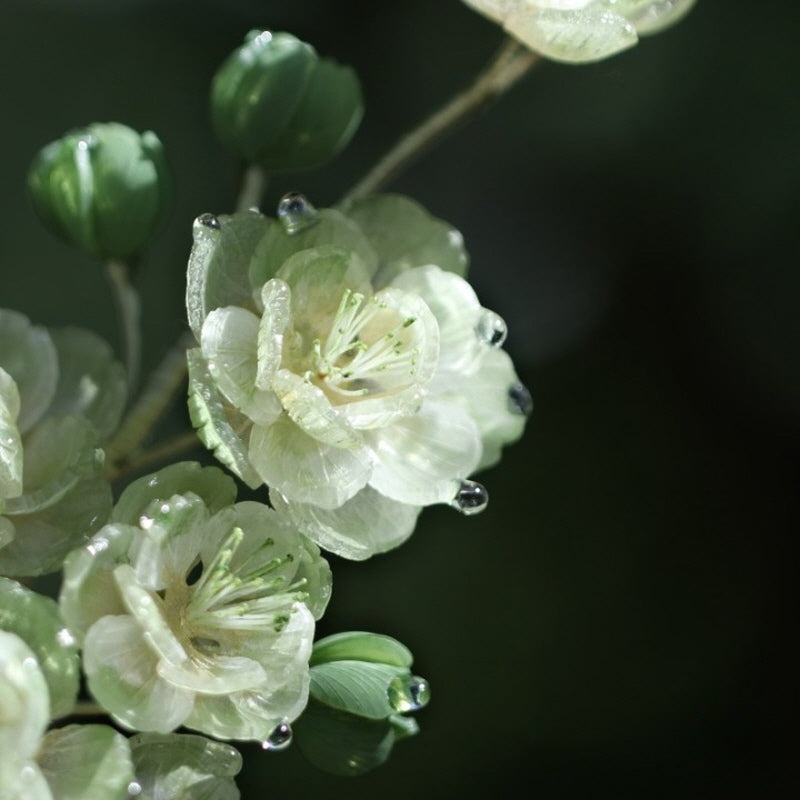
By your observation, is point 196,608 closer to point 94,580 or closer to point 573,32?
point 94,580

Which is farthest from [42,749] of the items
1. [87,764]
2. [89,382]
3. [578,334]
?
[578,334]

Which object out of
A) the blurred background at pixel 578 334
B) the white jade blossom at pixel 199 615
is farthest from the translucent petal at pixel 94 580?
the blurred background at pixel 578 334

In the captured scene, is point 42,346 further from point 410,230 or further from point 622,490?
point 622,490

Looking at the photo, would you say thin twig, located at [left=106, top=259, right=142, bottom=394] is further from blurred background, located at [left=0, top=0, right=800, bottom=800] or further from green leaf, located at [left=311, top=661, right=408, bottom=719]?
blurred background, located at [left=0, top=0, right=800, bottom=800]

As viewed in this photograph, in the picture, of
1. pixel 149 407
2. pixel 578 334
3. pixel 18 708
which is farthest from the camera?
pixel 578 334

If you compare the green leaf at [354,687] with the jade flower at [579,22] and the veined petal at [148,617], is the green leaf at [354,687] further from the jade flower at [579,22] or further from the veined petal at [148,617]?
the jade flower at [579,22]

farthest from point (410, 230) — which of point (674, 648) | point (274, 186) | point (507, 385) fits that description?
point (674, 648)
